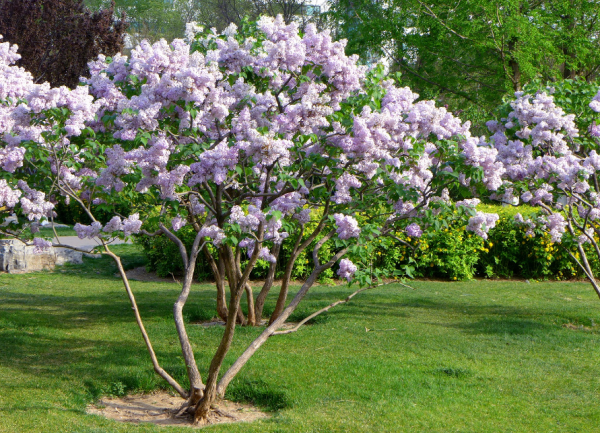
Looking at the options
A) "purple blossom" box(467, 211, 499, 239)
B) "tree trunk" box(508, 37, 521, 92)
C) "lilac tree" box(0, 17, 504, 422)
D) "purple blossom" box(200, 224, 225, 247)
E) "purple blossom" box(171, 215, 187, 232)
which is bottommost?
"purple blossom" box(200, 224, 225, 247)

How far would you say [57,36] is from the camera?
1894 cm

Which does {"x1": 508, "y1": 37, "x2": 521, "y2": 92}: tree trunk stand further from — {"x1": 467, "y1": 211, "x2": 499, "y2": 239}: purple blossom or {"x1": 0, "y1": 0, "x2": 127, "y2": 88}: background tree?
{"x1": 0, "y1": 0, "x2": 127, "y2": 88}: background tree

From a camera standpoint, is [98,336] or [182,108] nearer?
[182,108]

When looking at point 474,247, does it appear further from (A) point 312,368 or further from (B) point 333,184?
(B) point 333,184

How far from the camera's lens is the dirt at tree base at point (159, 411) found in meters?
4.93

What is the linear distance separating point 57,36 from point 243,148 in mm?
16699

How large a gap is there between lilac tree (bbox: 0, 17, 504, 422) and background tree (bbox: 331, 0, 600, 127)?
817 cm

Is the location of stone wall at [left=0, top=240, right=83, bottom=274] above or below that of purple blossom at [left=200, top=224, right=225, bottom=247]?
below

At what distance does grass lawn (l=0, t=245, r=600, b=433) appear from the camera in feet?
15.8

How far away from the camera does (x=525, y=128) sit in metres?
6.57

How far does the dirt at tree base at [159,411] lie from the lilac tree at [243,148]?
0.13 metres

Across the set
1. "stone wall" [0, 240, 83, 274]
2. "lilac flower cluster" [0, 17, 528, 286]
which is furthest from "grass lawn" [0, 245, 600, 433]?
"stone wall" [0, 240, 83, 274]

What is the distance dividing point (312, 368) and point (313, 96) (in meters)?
2.55

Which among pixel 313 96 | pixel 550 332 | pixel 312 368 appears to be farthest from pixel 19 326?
pixel 550 332
